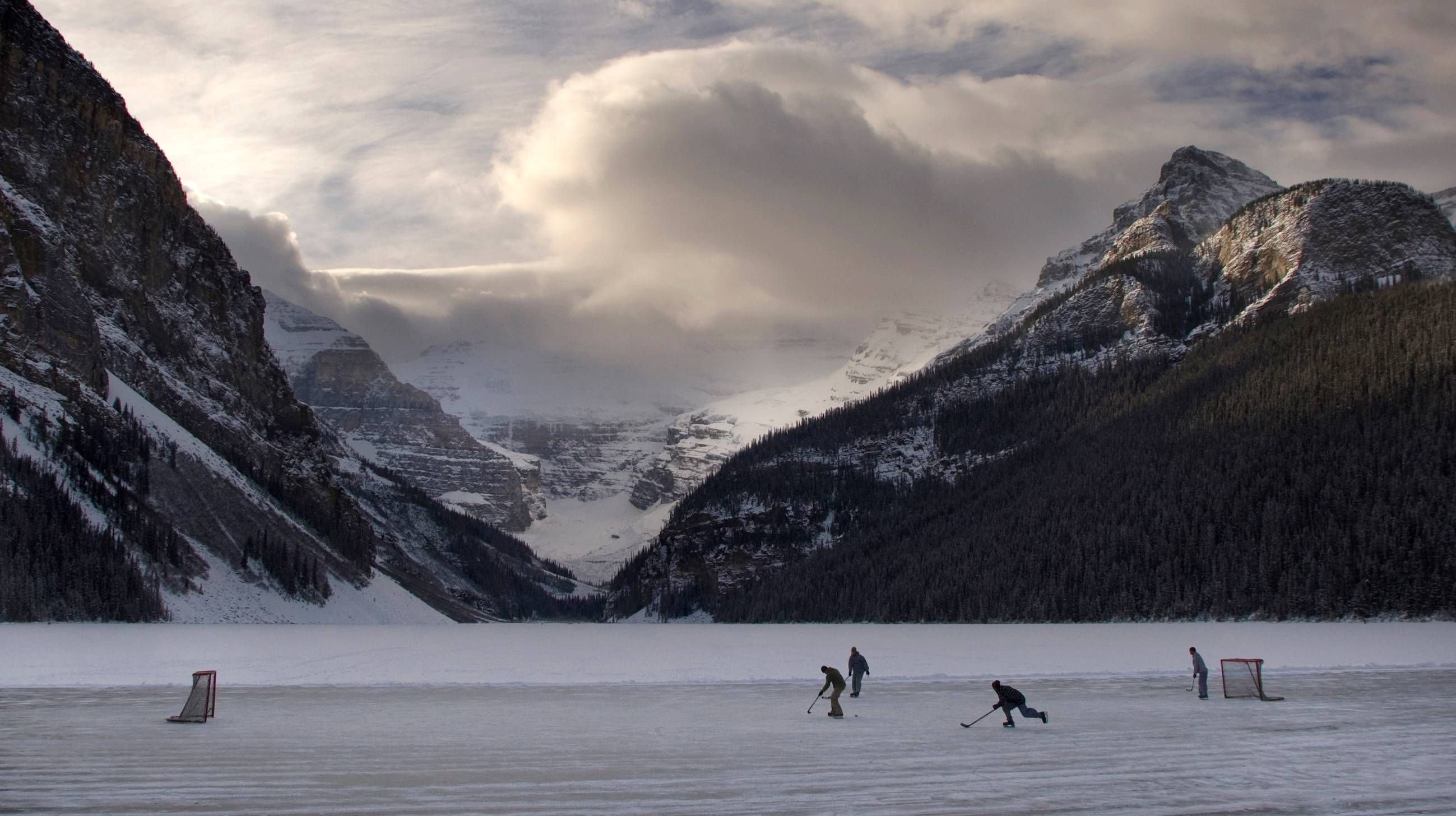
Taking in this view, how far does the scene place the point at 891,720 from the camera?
4025cm

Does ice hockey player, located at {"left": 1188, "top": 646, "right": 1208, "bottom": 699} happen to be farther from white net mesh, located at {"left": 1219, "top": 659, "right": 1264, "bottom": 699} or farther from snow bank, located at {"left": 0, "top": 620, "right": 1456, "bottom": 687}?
snow bank, located at {"left": 0, "top": 620, "right": 1456, "bottom": 687}

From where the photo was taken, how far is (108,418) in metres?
150

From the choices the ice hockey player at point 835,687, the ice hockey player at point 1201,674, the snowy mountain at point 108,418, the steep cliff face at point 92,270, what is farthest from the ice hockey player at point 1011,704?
the steep cliff face at point 92,270

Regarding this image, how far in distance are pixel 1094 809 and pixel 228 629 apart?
125713 mm

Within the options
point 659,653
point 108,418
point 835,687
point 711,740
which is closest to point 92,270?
point 108,418

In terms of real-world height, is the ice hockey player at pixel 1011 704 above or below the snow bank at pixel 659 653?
above

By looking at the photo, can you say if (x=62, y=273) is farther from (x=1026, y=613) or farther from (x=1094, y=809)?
(x=1094, y=809)

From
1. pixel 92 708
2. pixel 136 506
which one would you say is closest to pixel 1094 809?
pixel 92 708

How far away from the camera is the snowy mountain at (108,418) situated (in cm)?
12850

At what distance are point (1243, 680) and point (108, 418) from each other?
142m

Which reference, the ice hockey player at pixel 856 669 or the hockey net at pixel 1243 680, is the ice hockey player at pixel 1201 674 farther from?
the ice hockey player at pixel 856 669

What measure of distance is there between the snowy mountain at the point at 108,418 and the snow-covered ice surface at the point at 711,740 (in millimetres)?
59393

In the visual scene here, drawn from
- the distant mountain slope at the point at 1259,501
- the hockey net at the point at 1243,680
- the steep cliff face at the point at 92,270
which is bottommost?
the hockey net at the point at 1243,680

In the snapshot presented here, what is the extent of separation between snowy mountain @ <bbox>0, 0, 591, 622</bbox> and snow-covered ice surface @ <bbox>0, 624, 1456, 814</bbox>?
5939cm
